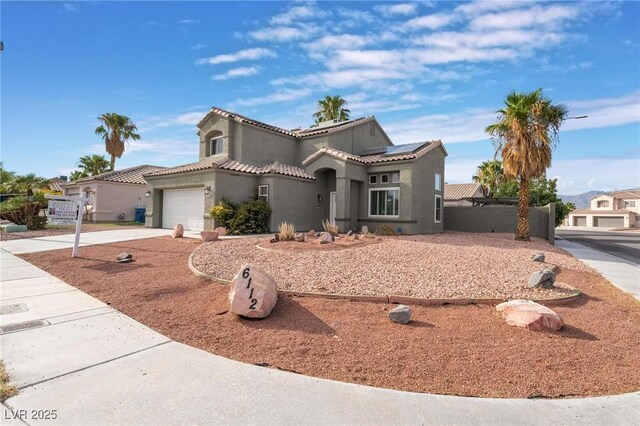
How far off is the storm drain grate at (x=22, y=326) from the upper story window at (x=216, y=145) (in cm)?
1721

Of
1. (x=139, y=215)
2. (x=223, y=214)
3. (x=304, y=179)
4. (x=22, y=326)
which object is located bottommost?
(x=22, y=326)

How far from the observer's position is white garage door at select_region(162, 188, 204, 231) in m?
18.8

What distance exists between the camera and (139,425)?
3.04 m

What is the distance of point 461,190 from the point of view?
44344 mm

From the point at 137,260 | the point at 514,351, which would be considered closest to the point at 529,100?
the point at 514,351

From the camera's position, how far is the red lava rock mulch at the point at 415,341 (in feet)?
13.4

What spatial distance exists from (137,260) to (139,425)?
8313 millimetres

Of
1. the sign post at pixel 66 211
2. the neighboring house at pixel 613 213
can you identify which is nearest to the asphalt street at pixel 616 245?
the sign post at pixel 66 211

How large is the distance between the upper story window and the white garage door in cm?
372

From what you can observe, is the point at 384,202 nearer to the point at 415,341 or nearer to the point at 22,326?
the point at 415,341

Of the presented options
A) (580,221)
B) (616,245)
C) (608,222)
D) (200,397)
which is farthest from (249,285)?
(580,221)

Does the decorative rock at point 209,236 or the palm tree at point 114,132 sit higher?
the palm tree at point 114,132

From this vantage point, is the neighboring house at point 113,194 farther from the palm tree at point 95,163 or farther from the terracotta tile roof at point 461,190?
the terracotta tile roof at point 461,190

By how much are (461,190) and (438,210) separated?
24748mm
